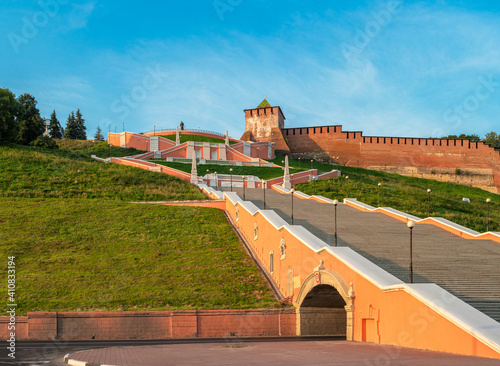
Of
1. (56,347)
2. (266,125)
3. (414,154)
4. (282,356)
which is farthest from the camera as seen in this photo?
(266,125)

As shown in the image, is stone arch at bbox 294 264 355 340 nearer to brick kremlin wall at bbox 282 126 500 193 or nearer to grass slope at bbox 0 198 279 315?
grass slope at bbox 0 198 279 315

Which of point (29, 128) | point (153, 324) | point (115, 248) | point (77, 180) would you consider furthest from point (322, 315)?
point (29, 128)

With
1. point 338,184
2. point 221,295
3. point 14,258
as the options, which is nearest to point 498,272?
point 221,295

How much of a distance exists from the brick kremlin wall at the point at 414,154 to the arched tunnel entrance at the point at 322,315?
152 ft

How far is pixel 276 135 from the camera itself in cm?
6250

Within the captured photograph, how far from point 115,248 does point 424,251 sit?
12.2 m

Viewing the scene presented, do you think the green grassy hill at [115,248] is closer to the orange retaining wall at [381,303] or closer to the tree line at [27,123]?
the orange retaining wall at [381,303]

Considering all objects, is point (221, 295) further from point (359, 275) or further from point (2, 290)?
point (2, 290)

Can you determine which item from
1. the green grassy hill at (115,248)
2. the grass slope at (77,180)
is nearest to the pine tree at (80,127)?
the grass slope at (77,180)

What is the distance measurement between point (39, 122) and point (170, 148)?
15835mm

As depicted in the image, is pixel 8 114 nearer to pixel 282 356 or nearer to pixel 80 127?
pixel 80 127

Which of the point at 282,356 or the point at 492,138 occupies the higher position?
the point at 492,138

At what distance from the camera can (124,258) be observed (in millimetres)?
19641

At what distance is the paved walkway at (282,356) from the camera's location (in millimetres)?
7953
